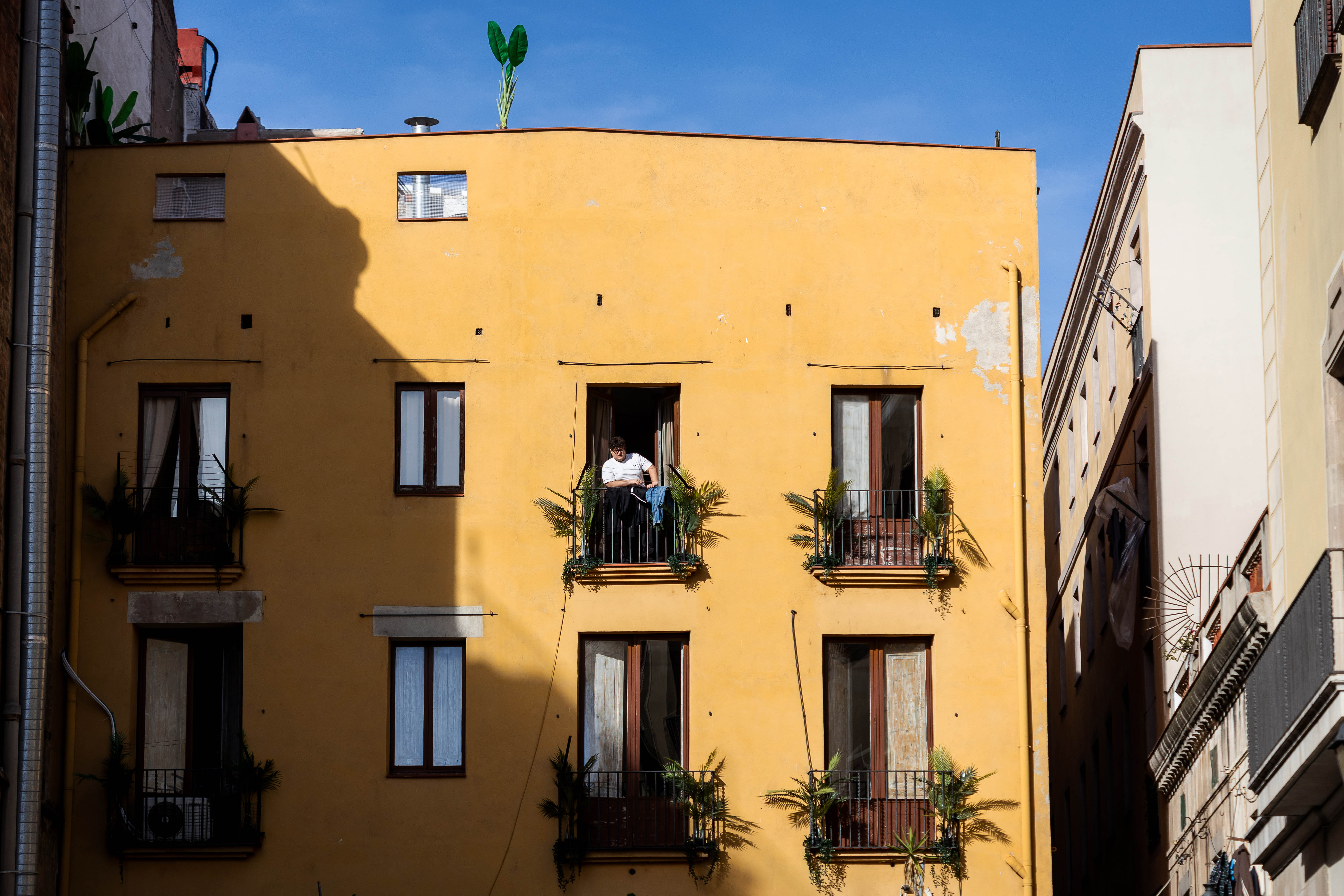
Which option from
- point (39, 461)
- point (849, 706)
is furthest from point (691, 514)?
point (39, 461)

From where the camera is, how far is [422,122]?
30.0 m

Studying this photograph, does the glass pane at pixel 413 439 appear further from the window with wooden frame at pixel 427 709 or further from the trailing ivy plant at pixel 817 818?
the trailing ivy plant at pixel 817 818

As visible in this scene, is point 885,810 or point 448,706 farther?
point 448,706

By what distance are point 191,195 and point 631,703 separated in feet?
30.7

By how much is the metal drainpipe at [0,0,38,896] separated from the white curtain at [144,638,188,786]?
253 cm

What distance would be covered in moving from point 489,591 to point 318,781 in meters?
3.31

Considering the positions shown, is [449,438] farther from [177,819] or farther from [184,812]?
[177,819]

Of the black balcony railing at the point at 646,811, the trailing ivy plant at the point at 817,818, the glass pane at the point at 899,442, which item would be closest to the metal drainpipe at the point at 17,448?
the black balcony railing at the point at 646,811

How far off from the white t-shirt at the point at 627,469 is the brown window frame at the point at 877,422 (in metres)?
2.57

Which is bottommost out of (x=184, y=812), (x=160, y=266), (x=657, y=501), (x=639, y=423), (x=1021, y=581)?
(x=184, y=812)

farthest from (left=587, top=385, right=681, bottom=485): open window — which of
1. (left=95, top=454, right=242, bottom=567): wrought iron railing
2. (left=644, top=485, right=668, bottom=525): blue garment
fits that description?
(left=95, top=454, right=242, bottom=567): wrought iron railing

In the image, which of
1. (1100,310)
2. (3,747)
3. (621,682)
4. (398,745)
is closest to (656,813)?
(621,682)

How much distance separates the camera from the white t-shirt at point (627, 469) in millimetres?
26109

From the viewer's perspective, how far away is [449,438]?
Result: 26.4 meters
